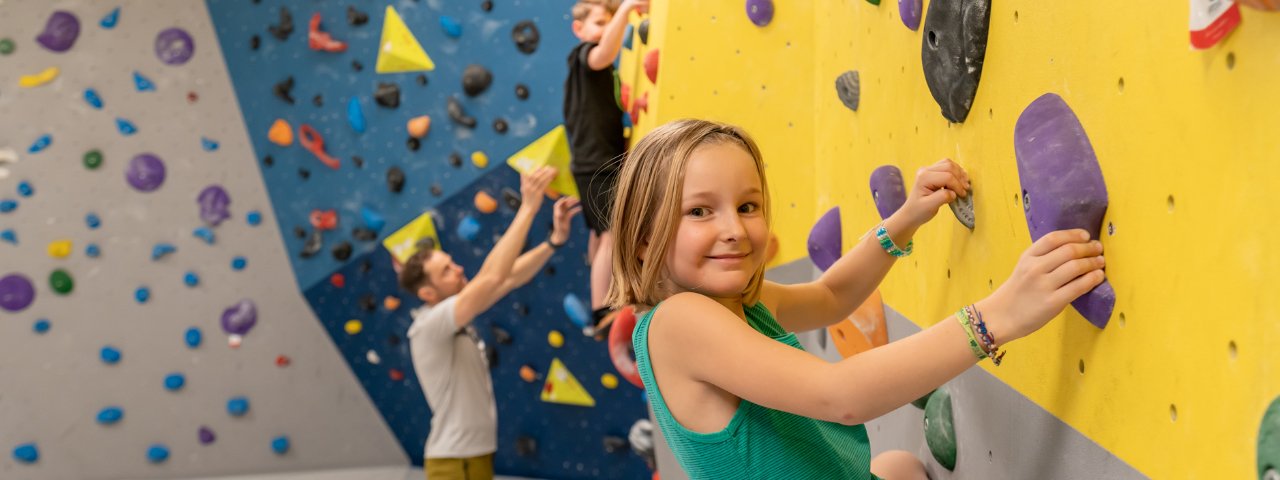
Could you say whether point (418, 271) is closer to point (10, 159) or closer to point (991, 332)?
point (10, 159)

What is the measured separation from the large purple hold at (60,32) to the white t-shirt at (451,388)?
2239mm

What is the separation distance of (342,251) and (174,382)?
92 cm

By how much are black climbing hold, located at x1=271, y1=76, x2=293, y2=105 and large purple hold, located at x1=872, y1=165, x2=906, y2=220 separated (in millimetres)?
3394

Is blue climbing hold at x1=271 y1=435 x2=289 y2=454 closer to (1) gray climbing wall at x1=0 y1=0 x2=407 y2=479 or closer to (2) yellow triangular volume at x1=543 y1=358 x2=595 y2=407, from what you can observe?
(1) gray climbing wall at x1=0 y1=0 x2=407 y2=479

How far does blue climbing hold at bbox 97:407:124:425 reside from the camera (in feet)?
15.3

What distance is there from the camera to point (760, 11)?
236 cm

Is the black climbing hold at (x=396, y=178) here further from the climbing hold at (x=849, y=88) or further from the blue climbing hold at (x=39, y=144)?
the climbing hold at (x=849, y=88)

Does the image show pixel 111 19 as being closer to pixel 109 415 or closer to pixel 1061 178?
pixel 109 415

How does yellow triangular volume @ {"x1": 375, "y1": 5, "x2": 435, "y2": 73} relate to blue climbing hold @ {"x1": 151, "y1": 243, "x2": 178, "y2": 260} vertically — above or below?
above

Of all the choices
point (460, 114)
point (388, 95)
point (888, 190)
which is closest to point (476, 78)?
point (460, 114)

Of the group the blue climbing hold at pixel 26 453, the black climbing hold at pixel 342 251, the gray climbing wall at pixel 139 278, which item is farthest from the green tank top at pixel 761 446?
the blue climbing hold at pixel 26 453

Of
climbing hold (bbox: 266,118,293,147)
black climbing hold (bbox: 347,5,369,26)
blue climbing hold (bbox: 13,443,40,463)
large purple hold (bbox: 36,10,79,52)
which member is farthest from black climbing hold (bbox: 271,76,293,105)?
blue climbing hold (bbox: 13,443,40,463)

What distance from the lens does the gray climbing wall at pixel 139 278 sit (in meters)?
4.52

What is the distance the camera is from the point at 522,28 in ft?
13.2
